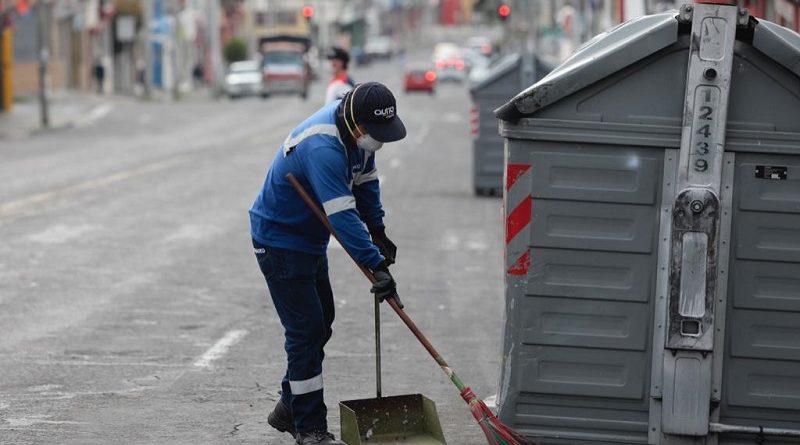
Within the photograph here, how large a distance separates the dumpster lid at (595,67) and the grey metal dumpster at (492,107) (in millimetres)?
16025

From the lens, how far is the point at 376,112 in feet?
24.0

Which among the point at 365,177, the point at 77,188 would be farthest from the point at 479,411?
the point at 77,188

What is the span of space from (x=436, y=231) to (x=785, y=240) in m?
11.8

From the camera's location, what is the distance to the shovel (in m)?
7.60

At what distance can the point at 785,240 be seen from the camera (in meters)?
7.22

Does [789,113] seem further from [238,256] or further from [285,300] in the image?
[238,256]

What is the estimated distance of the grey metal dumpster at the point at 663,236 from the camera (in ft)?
23.6

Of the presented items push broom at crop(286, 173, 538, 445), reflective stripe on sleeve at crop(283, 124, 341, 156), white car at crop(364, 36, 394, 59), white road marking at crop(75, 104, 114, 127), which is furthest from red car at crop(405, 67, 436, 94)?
push broom at crop(286, 173, 538, 445)

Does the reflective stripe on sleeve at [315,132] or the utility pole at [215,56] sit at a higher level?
the reflective stripe on sleeve at [315,132]

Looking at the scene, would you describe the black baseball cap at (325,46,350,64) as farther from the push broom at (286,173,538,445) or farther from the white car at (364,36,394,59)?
the white car at (364,36,394,59)

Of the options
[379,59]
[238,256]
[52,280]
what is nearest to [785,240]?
[52,280]

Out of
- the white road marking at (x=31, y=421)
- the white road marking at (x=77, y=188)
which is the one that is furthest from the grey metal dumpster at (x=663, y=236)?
the white road marking at (x=77, y=188)

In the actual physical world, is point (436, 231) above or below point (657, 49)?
below

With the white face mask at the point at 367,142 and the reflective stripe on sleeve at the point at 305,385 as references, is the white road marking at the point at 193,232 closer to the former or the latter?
the reflective stripe on sleeve at the point at 305,385
